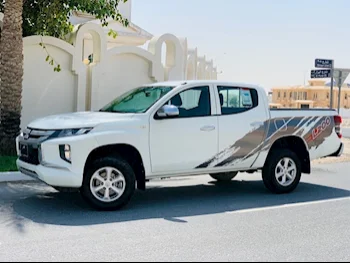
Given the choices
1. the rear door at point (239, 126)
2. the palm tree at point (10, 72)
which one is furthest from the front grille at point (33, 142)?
the palm tree at point (10, 72)

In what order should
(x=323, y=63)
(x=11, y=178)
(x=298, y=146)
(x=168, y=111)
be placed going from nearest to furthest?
(x=168, y=111) → (x=298, y=146) → (x=11, y=178) → (x=323, y=63)

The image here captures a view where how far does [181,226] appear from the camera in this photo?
7.06 m

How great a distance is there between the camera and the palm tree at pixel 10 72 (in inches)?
472

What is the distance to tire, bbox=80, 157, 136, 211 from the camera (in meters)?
7.65

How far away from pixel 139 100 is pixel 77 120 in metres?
1.28

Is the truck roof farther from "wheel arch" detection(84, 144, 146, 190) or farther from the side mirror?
"wheel arch" detection(84, 144, 146, 190)

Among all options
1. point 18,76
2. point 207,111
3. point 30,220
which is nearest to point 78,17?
point 18,76

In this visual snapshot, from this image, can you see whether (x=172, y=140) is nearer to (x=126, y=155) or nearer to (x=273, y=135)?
(x=126, y=155)

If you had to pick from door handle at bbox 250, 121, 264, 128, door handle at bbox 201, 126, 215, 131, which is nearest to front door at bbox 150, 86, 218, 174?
door handle at bbox 201, 126, 215, 131

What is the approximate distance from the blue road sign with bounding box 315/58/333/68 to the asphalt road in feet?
26.1

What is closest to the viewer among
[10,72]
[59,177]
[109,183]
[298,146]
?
[59,177]

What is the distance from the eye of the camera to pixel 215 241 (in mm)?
6340

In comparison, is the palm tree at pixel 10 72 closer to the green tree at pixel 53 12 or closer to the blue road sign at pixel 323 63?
the green tree at pixel 53 12

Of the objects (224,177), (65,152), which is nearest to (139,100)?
(65,152)
